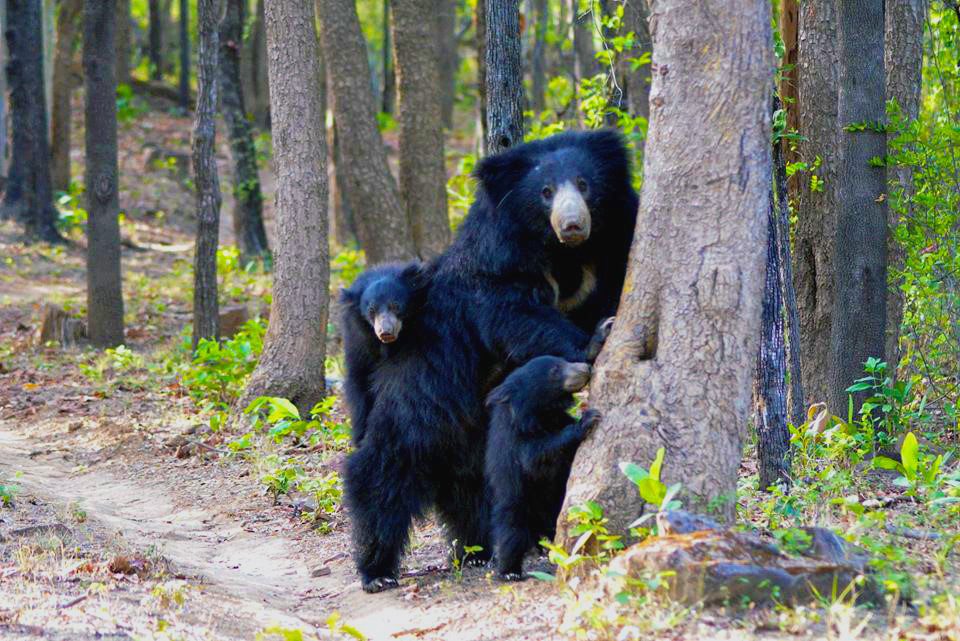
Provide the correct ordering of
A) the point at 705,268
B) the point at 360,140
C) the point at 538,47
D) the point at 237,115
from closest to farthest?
the point at 705,268
the point at 360,140
the point at 237,115
the point at 538,47

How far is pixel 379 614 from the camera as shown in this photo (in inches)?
189

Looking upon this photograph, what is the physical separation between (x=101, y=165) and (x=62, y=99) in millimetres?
7330

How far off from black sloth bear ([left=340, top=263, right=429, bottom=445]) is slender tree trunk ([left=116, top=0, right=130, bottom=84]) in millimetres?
17973

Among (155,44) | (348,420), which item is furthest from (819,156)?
(155,44)

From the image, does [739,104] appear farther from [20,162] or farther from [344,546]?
[20,162]

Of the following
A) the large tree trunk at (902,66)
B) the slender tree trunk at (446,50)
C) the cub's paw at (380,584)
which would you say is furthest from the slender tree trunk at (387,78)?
the cub's paw at (380,584)

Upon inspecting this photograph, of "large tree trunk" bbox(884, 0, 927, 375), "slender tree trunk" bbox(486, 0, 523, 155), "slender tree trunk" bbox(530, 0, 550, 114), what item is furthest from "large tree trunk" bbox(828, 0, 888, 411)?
"slender tree trunk" bbox(530, 0, 550, 114)

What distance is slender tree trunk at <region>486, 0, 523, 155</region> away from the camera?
22.7ft

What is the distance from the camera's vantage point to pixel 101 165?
1080cm

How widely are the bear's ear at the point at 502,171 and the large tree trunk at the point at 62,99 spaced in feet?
45.2

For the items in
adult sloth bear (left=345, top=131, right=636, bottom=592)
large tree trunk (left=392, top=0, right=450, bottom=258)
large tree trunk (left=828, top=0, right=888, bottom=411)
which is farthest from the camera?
large tree trunk (left=392, top=0, right=450, bottom=258)

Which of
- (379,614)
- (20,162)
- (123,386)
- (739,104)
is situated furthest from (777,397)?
(20,162)

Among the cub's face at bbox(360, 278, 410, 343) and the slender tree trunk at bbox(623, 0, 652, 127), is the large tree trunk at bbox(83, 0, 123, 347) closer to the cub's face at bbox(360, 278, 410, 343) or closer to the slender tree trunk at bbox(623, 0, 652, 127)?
the slender tree trunk at bbox(623, 0, 652, 127)

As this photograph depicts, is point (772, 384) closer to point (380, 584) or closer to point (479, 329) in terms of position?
point (479, 329)
